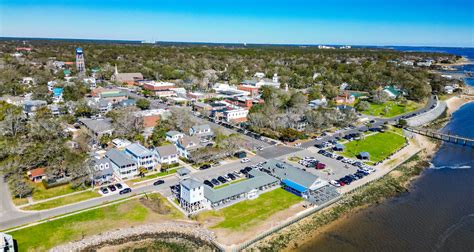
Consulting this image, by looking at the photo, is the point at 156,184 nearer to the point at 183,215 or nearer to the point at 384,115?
the point at 183,215

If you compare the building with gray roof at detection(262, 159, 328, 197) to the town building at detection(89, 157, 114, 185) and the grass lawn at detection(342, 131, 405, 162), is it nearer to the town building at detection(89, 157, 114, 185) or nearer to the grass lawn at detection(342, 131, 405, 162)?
the grass lawn at detection(342, 131, 405, 162)

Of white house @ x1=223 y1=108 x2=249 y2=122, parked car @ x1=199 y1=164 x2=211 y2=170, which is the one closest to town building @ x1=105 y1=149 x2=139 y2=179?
parked car @ x1=199 y1=164 x2=211 y2=170

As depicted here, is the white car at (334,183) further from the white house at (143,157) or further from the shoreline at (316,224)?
the white house at (143,157)

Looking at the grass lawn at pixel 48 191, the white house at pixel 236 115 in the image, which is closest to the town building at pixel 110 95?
the white house at pixel 236 115

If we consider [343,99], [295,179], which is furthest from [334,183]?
[343,99]

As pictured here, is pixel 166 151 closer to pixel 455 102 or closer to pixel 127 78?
pixel 127 78
